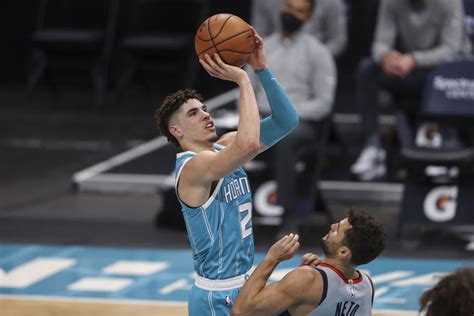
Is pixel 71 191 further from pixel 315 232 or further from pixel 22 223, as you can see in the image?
pixel 315 232

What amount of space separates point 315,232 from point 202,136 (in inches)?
173

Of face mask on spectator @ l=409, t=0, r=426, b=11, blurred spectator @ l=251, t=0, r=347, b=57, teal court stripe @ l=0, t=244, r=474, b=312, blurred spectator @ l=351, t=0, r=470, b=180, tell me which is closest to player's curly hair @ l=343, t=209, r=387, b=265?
teal court stripe @ l=0, t=244, r=474, b=312

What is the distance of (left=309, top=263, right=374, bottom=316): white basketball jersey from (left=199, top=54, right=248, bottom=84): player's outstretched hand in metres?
0.95

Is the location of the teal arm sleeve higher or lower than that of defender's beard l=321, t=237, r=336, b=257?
higher

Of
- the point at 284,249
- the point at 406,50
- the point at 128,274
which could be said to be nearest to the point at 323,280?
the point at 284,249

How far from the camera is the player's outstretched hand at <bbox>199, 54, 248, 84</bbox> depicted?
5328 mm

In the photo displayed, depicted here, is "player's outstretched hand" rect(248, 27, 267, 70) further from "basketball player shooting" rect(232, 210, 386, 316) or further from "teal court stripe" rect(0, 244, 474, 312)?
"teal court stripe" rect(0, 244, 474, 312)

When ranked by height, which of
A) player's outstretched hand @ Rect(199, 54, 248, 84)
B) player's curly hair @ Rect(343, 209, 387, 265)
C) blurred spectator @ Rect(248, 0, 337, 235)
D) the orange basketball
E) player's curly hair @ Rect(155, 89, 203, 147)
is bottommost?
blurred spectator @ Rect(248, 0, 337, 235)

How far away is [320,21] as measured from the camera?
36.4 ft

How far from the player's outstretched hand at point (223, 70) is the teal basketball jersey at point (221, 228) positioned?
0.42m

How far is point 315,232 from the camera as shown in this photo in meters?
9.83

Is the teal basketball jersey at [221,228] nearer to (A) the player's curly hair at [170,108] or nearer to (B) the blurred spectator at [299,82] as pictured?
(A) the player's curly hair at [170,108]

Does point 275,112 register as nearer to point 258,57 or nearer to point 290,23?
point 258,57

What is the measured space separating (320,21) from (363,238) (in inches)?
243
